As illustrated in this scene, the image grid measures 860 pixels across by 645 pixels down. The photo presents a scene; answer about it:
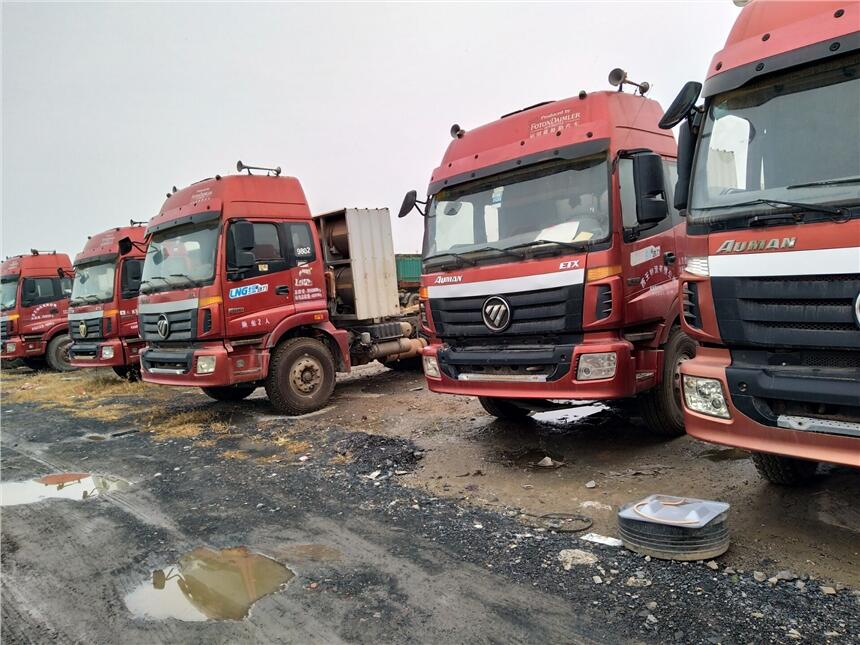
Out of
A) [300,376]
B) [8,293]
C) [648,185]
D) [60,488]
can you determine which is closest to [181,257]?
[300,376]

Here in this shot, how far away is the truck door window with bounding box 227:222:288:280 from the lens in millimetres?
7168

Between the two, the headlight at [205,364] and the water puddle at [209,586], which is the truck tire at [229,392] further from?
the water puddle at [209,586]

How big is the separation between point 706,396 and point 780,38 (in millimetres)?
2044

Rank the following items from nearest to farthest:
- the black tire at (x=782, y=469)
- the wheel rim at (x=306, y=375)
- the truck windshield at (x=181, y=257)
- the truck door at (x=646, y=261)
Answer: the black tire at (x=782, y=469)
the truck door at (x=646, y=261)
the truck windshield at (x=181, y=257)
the wheel rim at (x=306, y=375)

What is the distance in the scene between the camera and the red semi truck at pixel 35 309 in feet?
47.8

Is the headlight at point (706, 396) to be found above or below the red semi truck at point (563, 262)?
below

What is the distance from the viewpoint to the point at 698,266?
3449 millimetres

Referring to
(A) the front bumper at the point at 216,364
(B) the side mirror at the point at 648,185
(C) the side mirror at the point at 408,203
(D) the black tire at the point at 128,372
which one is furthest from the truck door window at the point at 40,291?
(B) the side mirror at the point at 648,185

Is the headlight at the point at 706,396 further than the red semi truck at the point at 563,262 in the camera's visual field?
No

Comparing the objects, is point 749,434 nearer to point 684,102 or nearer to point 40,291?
point 684,102

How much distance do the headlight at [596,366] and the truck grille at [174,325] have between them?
475 cm

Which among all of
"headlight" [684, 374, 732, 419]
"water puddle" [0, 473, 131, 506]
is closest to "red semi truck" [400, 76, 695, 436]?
"headlight" [684, 374, 732, 419]

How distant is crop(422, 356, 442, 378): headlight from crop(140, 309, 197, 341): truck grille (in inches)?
126

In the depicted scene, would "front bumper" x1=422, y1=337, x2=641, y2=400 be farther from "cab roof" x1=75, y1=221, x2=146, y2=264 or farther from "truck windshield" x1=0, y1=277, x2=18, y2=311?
"truck windshield" x1=0, y1=277, x2=18, y2=311
